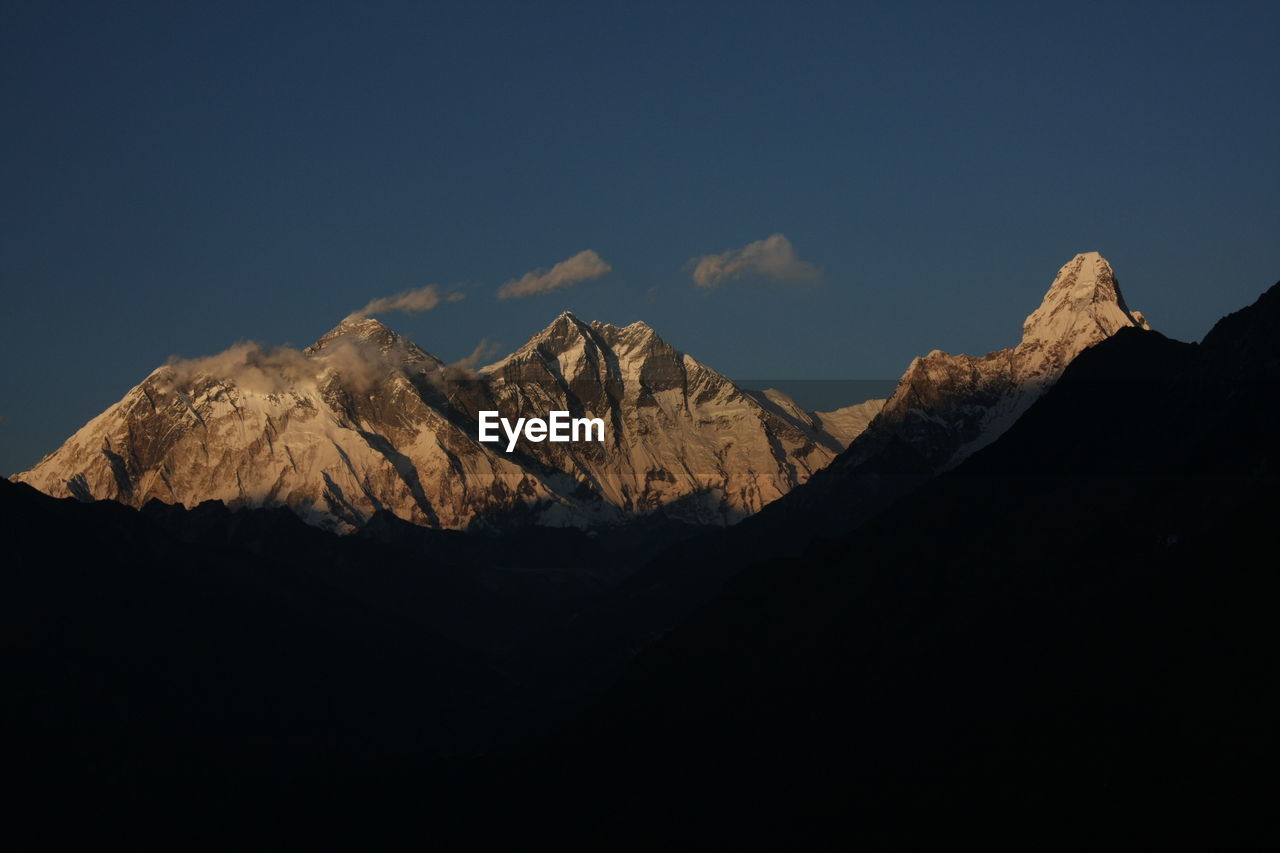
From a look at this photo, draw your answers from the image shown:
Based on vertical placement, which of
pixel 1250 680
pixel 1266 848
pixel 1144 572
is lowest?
pixel 1266 848

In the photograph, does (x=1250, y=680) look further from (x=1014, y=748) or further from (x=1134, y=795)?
(x=1014, y=748)

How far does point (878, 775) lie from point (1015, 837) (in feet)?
106

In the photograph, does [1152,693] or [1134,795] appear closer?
[1134,795]

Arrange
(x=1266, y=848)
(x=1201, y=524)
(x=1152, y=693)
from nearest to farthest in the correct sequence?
(x=1266, y=848), (x=1152, y=693), (x=1201, y=524)

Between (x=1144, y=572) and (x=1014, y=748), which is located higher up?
(x=1144, y=572)

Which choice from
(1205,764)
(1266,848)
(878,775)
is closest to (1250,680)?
(1205,764)

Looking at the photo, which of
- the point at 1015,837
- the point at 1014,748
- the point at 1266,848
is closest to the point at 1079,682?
the point at 1014,748

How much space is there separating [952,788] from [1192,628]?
→ 2779cm

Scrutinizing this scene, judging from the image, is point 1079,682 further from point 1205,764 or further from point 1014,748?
point 1205,764

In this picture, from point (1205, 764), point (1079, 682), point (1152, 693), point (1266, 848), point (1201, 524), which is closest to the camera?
point (1266, 848)

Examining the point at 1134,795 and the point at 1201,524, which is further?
the point at 1201,524

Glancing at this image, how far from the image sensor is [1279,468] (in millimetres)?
189500

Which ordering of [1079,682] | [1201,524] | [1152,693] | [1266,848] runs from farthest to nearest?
[1201,524] < [1079,682] < [1152,693] < [1266,848]

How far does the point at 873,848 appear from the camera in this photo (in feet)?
600
